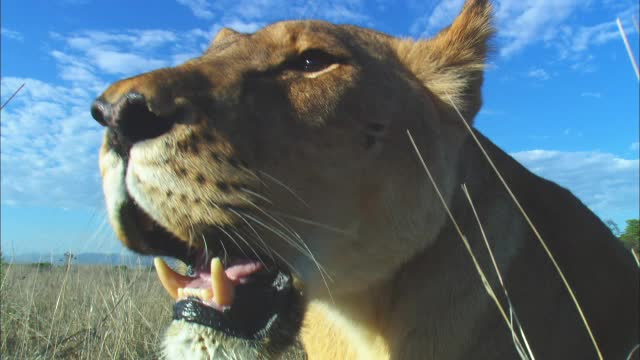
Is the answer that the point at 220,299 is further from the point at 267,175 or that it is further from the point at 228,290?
the point at 267,175

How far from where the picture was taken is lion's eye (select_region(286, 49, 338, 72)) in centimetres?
297

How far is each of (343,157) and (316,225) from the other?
311 millimetres

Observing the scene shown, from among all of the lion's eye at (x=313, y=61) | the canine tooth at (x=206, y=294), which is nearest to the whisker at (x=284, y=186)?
the canine tooth at (x=206, y=294)

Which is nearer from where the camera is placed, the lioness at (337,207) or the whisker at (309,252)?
the lioness at (337,207)

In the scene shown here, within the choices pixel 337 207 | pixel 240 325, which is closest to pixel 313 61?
pixel 337 207

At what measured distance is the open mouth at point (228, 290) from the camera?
7.96 feet

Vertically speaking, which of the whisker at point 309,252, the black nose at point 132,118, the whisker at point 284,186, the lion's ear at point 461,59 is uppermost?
the lion's ear at point 461,59

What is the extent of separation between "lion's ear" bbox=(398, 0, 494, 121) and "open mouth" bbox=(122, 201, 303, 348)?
1344 millimetres

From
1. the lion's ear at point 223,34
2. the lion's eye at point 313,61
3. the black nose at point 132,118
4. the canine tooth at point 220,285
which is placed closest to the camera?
the black nose at point 132,118

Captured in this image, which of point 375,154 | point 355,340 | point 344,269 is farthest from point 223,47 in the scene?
point 355,340

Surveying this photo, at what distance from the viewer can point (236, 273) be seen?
262 centimetres

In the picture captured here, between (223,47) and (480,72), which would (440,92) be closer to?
(480,72)

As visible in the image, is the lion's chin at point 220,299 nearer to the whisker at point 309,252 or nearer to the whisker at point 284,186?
the whisker at point 309,252

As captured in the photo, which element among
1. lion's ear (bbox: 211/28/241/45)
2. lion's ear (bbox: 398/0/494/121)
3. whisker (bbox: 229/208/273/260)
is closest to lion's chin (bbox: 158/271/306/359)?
whisker (bbox: 229/208/273/260)
